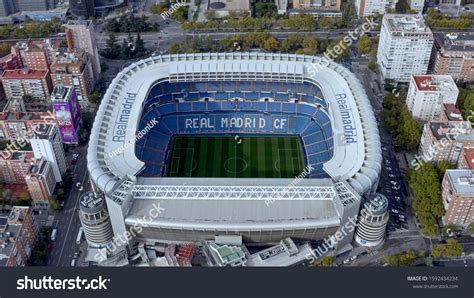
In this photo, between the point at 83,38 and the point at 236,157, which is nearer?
the point at 236,157

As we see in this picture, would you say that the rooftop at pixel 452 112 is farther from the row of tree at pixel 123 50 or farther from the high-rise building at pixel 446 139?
the row of tree at pixel 123 50

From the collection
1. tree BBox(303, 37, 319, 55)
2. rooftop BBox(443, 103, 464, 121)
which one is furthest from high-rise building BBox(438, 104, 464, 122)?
tree BBox(303, 37, 319, 55)

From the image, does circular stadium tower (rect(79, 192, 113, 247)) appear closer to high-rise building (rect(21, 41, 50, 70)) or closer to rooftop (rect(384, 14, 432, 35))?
high-rise building (rect(21, 41, 50, 70))

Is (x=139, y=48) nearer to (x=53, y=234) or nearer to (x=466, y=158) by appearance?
(x=53, y=234)

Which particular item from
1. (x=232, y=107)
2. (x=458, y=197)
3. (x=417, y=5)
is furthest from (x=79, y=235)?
(x=417, y=5)

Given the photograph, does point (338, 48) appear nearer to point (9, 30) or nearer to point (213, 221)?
point (213, 221)

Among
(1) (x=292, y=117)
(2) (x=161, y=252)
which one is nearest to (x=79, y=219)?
(2) (x=161, y=252)

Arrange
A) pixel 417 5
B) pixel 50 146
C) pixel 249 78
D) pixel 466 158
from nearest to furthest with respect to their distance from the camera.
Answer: pixel 466 158, pixel 50 146, pixel 249 78, pixel 417 5
